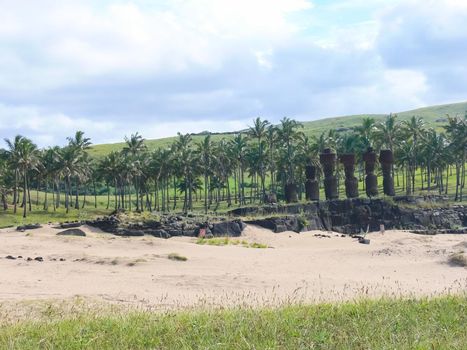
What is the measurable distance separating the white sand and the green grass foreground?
2997mm

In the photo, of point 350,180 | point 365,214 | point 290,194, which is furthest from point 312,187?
point 365,214

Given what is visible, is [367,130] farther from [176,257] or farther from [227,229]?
[176,257]

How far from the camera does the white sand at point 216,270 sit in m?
19.8

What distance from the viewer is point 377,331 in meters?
9.20

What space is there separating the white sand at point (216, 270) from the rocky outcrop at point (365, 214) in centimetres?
864

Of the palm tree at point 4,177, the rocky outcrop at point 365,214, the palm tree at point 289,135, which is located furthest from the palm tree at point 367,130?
the palm tree at point 4,177

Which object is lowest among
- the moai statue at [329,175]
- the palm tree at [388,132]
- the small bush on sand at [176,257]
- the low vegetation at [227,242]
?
the low vegetation at [227,242]

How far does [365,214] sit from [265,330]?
48776 mm

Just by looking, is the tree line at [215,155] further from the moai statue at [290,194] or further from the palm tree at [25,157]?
the moai statue at [290,194]

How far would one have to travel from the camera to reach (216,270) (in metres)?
27.5

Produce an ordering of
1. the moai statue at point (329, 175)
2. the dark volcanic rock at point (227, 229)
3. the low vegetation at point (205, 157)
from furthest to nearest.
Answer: the low vegetation at point (205, 157) < the moai statue at point (329, 175) < the dark volcanic rock at point (227, 229)

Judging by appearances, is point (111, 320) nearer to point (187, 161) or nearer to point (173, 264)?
point (173, 264)

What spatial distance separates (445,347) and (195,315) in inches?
187

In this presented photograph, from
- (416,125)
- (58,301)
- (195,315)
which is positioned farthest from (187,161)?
(195,315)
